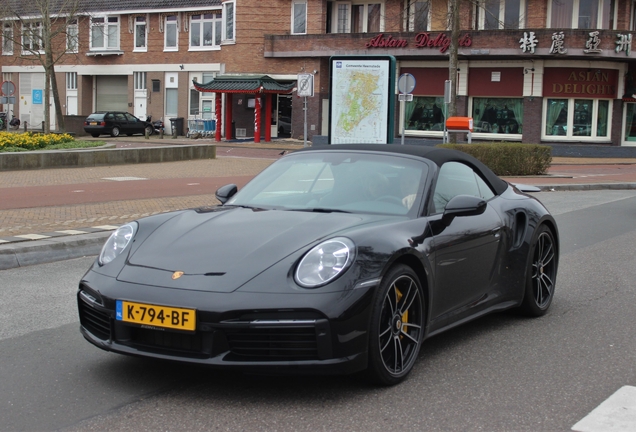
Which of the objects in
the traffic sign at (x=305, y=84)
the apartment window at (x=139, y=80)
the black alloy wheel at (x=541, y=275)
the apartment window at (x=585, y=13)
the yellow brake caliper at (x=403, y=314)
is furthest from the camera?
the apartment window at (x=139, y=80)

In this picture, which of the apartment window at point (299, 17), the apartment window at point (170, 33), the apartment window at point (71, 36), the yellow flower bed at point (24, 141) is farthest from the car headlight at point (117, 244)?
the apartment window at point (170, 33)

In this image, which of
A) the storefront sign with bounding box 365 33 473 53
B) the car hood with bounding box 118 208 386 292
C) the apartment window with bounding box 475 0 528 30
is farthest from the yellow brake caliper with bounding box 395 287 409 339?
the apartment window with bounding box 475 0 528 30

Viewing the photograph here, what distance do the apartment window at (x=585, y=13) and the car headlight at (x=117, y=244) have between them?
36534 mm

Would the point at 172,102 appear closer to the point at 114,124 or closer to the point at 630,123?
the point at 114,124

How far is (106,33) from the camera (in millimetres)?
54906

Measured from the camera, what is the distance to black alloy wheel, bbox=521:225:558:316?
6.51m

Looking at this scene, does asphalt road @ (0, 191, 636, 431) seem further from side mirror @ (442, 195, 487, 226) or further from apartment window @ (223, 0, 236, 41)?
apartment window @ (223, 0, 236, 41)

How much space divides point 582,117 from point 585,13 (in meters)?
4.71

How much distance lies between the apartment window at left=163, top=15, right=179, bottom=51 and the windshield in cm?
4808

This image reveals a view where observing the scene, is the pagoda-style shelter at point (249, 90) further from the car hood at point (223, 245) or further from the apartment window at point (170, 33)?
the car hood at point (223, 245)

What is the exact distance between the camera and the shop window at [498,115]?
129 feet

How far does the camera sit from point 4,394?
4621 millimetres

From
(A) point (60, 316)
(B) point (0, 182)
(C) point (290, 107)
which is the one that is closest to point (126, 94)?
(C) point (290, 107)

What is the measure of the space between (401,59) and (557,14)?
24.6 ft
